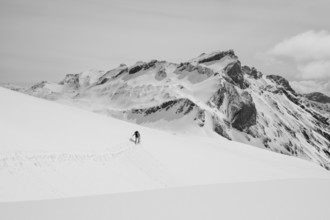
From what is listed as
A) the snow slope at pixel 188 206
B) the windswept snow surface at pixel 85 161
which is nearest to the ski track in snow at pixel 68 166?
the windswept snow surface at pixel 85 161

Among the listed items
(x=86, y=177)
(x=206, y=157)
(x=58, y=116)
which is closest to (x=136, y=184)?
(x=86, y=177)

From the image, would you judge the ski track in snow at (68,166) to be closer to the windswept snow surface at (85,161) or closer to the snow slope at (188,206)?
the windswept snow surface at (85,161)

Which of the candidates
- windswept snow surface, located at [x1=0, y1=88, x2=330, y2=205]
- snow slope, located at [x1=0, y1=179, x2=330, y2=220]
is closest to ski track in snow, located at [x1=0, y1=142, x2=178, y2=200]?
windswept snow surface, located at [x1=0, y1=88, x2=330, y2=205]

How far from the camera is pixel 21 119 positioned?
28703 mm

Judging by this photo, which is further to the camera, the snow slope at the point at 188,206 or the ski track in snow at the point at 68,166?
the ski track in snow at the point at 68,166

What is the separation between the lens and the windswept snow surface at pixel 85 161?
1952 cm

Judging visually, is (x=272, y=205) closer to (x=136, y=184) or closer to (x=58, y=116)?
(x=136, y=184)

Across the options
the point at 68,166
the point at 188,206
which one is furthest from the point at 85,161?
the point at 188,206

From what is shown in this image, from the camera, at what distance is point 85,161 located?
25.0 metres

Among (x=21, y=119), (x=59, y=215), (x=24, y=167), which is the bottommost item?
(x=59, y=215)

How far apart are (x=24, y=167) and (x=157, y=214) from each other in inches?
338

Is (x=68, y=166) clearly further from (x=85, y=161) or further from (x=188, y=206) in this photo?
(x=188, y=206)

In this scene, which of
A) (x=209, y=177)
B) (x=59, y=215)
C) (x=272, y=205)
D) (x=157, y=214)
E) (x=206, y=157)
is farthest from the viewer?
(x=206, y=157)

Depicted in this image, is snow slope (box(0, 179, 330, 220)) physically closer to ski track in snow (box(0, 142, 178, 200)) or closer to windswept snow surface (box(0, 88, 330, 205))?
windswept snow surface (box(0, 88, 330, 205))
